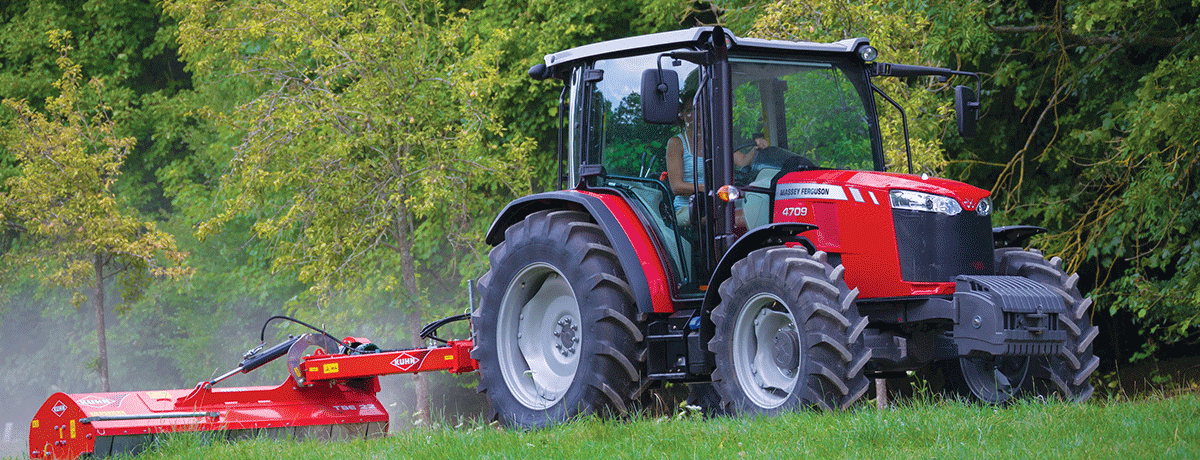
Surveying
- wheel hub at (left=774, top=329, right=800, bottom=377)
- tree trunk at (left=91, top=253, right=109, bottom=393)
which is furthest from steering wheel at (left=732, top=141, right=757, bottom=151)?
tree trunk at (left=91, top=253, right=109, bottom=393)

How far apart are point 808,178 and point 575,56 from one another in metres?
1.74

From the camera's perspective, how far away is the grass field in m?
4.59

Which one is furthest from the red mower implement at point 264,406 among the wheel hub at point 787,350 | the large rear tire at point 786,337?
the wheel hub at point 787,350

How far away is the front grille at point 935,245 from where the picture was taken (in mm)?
6438

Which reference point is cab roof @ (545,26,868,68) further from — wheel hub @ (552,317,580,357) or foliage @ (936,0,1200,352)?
foliage @ (936,0,1200,352)

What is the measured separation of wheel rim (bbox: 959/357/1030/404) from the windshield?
1355mm

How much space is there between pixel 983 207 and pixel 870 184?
766 millimetres

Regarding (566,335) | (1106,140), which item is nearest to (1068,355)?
(566,335)

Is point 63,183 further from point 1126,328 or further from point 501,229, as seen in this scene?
point 1126,328

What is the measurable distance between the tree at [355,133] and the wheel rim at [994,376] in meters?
7.72

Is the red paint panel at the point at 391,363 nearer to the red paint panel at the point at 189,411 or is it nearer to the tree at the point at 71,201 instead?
the red paint panel at the point at 189,411

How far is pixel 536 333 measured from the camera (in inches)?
301

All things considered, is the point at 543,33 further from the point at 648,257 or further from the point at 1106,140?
the point at 648,257

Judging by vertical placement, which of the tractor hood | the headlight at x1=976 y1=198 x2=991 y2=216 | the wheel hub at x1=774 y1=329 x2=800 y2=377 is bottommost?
the wheel hub at x1=774 y1=329 x2=800 y2=377
